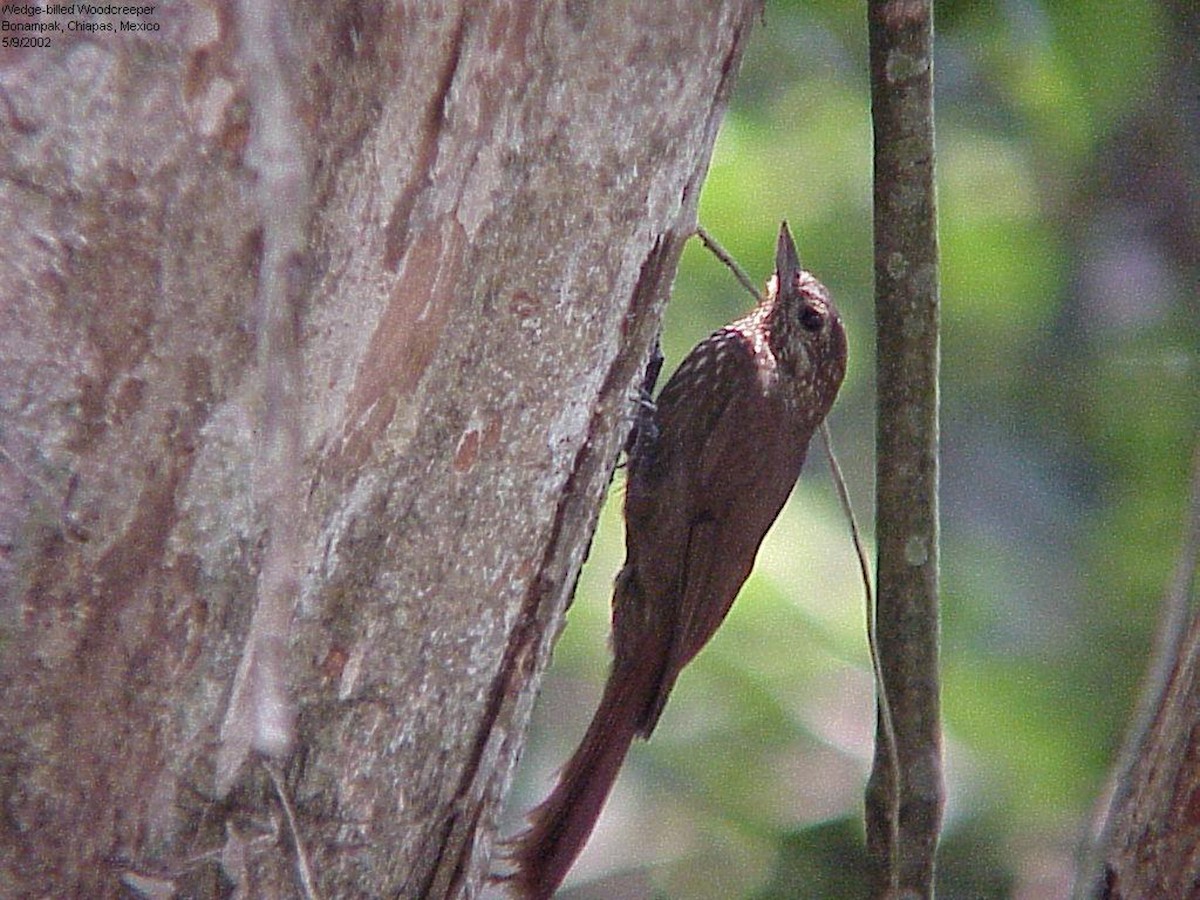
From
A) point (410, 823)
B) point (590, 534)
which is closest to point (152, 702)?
point (410, 823)

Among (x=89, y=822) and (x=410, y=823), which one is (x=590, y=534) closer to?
(x=410, y=823)

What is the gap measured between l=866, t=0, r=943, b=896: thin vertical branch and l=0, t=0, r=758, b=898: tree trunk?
1.41ft

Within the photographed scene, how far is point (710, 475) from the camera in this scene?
3551 millimetres

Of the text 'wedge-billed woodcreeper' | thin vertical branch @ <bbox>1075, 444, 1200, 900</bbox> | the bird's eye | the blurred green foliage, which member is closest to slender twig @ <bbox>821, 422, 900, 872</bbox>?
thin vertical branch @ <bbox>1075, 444, 1200, 900</bbox>

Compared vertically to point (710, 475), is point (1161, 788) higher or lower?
lower

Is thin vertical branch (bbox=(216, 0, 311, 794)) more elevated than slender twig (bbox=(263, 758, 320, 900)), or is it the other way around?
thin vertical branch (bbox=(216, 0, 311, 794))

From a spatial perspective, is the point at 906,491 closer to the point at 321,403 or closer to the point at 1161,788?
the point at 1161,788

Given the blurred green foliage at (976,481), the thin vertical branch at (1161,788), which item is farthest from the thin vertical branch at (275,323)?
the blurred green foliage at (976,481)

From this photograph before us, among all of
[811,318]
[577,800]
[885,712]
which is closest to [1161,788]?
[885,712]

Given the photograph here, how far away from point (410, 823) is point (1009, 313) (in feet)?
12.7

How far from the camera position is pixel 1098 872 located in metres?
2.00

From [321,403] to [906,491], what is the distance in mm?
1042

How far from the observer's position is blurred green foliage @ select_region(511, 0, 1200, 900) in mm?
4453

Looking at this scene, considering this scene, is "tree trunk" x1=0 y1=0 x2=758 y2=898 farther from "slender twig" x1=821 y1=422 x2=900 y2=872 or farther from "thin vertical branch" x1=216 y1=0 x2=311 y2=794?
"slender twig" x1=821 y1=422 x2=900 y2=872
